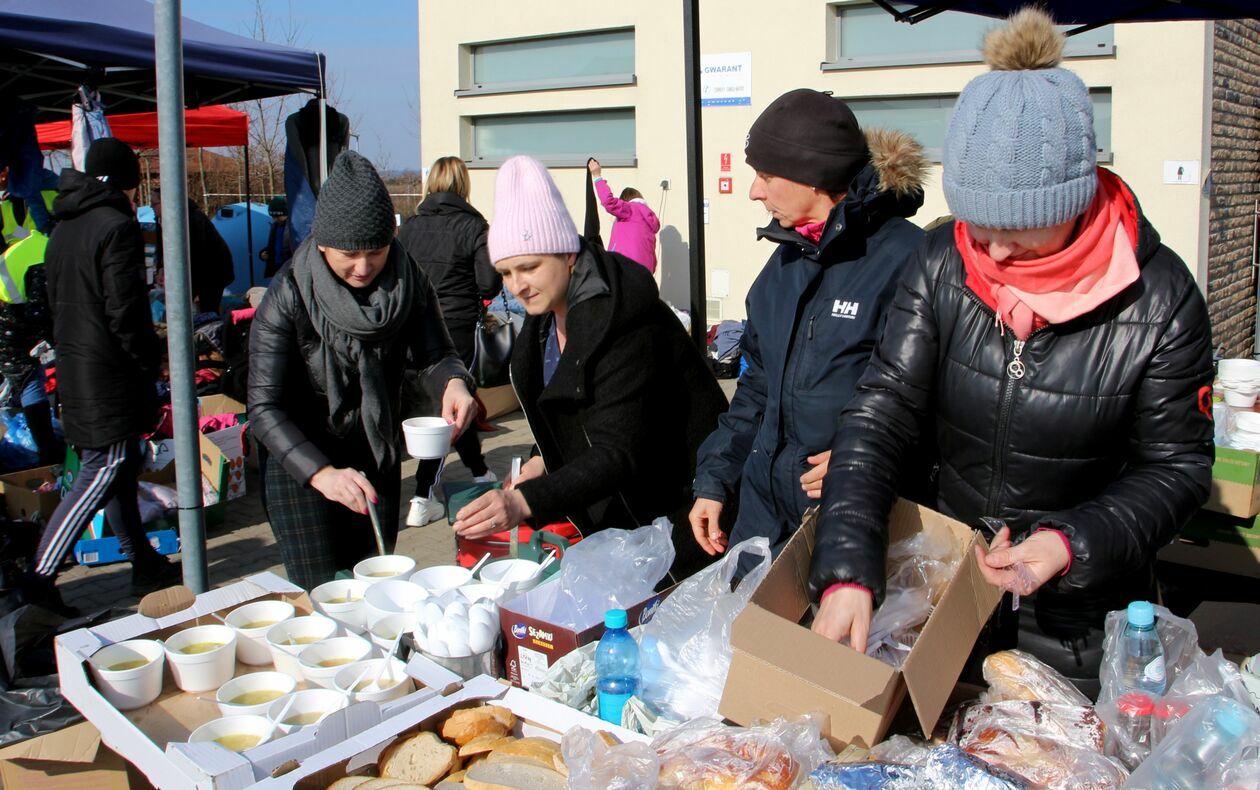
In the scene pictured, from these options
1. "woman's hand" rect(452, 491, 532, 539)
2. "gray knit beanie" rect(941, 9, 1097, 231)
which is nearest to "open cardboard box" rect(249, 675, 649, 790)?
"woman's hand" rect(452, 491, 532, 539)

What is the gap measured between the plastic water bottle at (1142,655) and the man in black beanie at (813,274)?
2.49ft

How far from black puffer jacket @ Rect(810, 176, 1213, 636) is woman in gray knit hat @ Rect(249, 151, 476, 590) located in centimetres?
143

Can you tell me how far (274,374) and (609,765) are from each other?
1.82 meters

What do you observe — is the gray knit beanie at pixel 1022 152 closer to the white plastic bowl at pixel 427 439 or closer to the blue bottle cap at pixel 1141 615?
the blue bottle cap at pixel 1141 615

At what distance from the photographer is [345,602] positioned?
2.36m

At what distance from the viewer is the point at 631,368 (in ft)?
8.49

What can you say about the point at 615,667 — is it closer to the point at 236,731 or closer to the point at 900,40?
the point at 236,731

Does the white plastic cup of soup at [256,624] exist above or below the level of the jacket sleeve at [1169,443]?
below

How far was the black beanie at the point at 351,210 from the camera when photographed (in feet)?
9.30

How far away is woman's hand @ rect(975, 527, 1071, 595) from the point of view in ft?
5.06

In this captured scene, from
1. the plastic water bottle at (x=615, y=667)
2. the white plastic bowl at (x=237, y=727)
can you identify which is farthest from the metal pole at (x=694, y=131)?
the white plastic bowl at (x=237, y=727)

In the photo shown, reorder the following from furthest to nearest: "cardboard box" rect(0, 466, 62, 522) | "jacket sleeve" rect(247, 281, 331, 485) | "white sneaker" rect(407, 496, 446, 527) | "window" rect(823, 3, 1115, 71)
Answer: "window" rect(823, 3, 1115, 71) → "cardboard box" rect(0, 466, 62, 522) → "white sneaker" rect(407, 496, 446, 527) → "jacket sleeve" rect(247, 281, 331, 485)

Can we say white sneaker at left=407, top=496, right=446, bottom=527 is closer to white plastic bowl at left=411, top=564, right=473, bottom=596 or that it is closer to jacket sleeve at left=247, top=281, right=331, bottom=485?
jacket sleeve at left=247, top=281, right=331, bottom=485

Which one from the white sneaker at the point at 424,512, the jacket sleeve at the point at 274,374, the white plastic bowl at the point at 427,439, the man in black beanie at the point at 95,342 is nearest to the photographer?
the white plastic bowl at the point at 427,439
